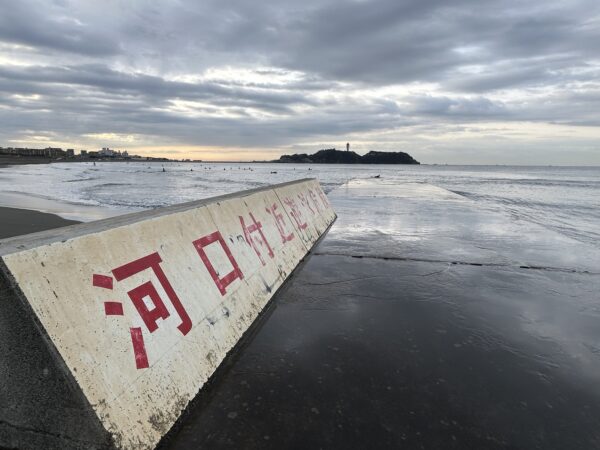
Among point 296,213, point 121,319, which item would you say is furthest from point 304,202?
point 121,319

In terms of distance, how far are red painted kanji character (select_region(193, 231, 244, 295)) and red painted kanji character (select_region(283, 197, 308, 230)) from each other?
3.27 metres

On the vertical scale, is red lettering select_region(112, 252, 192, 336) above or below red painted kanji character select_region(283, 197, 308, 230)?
above

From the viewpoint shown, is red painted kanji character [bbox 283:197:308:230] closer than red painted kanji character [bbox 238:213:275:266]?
No

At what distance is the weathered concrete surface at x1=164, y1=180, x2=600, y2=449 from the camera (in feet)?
7.87

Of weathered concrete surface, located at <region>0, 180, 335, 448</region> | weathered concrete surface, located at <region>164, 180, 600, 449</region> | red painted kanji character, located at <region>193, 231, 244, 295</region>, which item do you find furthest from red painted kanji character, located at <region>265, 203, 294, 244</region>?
weathered concrete surface, located at <region>0, 180, 335, 448</region>

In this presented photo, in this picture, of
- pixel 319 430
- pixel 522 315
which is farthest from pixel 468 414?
pixel 522 315

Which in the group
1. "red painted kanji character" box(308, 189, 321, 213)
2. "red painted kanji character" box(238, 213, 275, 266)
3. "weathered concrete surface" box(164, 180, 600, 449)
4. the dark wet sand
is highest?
"red painted kanji character" box(238, 213, 275, 266)

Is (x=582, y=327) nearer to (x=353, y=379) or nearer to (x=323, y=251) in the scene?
(x=353, y=379)

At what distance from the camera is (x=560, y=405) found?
272 cm

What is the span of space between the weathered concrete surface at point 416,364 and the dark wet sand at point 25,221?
24.8ft

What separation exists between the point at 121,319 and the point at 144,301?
0.26 m

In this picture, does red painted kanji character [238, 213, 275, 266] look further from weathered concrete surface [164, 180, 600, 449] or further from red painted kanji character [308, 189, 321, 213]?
red painted kanji character [308, 189, 321, 213]

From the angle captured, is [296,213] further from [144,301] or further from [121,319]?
[121,319]

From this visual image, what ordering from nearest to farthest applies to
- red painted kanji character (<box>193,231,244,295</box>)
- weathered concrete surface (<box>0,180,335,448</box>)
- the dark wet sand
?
weathered concrete surface (<box>0,180,335,448</box>)
red painted kanji character (<box>193,231,244,295</box>)
the dark wet sand
